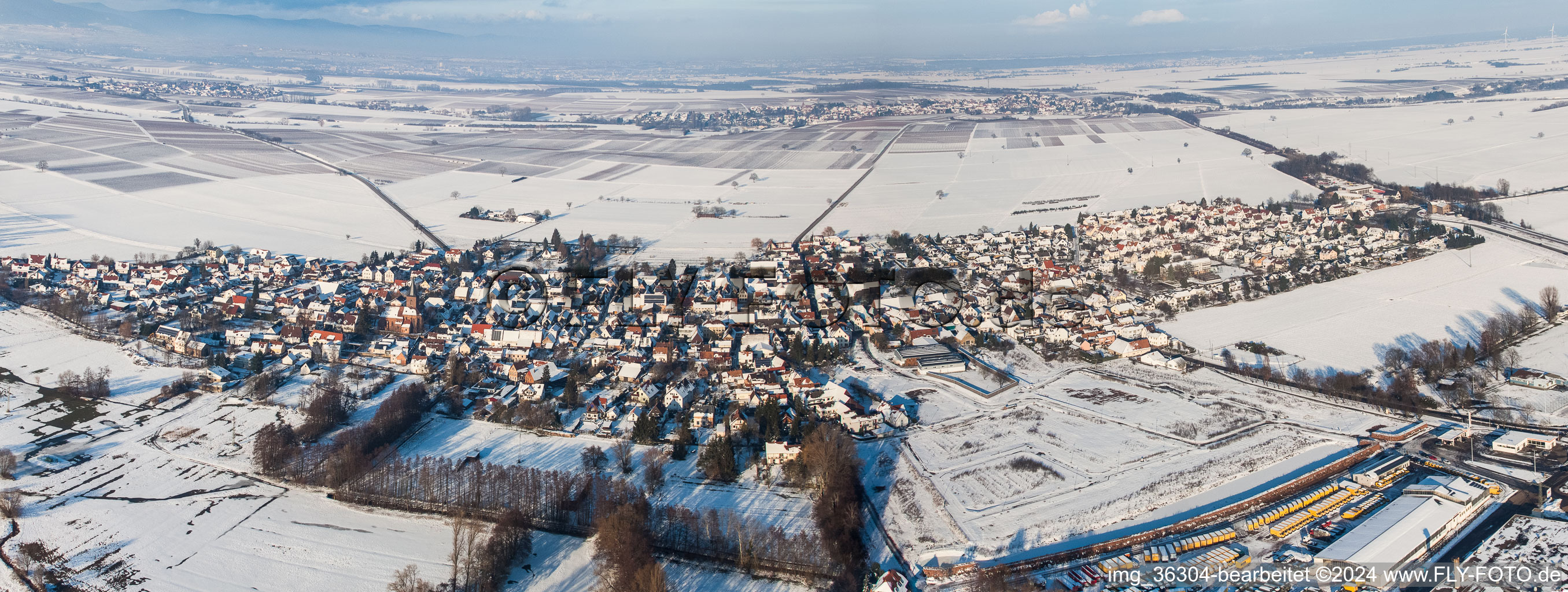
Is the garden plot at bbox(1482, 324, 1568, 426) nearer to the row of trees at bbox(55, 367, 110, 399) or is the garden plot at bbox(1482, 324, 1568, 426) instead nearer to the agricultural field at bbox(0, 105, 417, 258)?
the row of trees at bbox(55, 367, 110, 399)

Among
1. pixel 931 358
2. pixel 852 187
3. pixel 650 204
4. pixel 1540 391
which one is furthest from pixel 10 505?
pixel 852 187

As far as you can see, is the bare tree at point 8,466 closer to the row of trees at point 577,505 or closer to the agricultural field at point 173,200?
the row of trees at point 577,505

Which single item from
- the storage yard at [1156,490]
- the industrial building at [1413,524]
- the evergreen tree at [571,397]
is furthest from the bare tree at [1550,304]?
the evergreen tree at [571,397]

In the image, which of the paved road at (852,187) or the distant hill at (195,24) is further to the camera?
the distant hill at (195,24)

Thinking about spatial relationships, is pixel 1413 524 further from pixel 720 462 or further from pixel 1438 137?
pixel 1438 137

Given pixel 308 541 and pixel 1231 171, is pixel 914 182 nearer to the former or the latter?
pixel 1231 171

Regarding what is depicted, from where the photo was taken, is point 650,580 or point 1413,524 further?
point 1413,524

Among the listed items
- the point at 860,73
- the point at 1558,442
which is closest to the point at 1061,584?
the point at 1558,442
